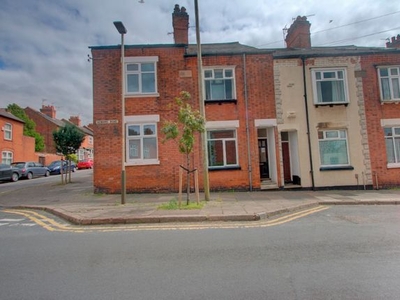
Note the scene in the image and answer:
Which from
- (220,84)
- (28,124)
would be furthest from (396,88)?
(28,124)

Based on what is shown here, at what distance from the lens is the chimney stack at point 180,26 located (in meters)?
14.7

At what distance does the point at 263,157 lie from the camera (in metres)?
14.6

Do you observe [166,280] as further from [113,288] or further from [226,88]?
[226,88]

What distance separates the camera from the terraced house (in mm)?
12898

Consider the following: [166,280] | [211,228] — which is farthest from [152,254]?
[211,228]

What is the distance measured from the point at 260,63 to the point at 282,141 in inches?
167

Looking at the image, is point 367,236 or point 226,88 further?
point 226,88

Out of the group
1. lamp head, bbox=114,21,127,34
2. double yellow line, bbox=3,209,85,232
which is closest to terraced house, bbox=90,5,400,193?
lamp head, bbox=114,21,127,34

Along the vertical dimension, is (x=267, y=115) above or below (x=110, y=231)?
above

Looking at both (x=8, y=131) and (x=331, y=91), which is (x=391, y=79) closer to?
(x=331, y=91)

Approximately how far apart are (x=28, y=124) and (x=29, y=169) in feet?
68.0

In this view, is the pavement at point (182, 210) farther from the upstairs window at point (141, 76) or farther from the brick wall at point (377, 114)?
the upstairs window at point (141, 76)

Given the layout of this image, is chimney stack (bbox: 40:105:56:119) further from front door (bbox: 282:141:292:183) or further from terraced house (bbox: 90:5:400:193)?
front door (bbox: 282:141:292:183)

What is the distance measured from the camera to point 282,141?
14359 millimetres
